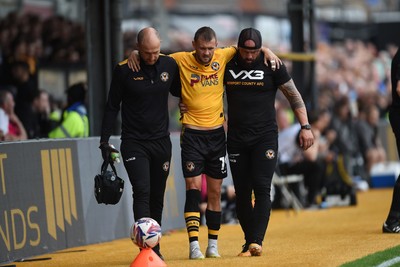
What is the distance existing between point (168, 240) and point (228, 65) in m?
3.70

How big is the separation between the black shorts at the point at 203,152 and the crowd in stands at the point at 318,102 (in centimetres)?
451

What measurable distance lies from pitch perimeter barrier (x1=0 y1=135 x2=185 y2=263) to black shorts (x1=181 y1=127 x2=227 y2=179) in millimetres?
2009

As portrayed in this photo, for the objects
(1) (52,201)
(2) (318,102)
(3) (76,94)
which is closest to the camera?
(1) (52,201)

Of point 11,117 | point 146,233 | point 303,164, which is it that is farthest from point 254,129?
point 303,164

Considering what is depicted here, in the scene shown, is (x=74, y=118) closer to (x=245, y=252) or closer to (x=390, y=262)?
(x=245, y=252)

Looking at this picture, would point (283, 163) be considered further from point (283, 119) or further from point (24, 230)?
point (24, 230)

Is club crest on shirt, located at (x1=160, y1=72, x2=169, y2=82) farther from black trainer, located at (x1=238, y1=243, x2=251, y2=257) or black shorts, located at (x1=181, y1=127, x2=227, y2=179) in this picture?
black trainer, located at (x1=238, y1=243, x2=251, y2=257)

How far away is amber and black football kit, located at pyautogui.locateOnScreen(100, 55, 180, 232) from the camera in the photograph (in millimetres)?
11875

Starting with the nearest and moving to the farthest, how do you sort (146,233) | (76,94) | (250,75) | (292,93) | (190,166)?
(146,233) < (190,166) < (250,75) < (292,93) < (76,94)

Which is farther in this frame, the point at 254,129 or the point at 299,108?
the point at 299,108

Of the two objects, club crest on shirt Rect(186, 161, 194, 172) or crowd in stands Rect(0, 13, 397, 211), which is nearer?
club crest on shirt Rect(186, 161, 194, 172)

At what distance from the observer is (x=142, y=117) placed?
39.2 feet

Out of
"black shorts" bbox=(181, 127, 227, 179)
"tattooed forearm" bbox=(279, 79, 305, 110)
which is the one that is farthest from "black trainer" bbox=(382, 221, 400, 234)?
"black shorts" bbox=(181, 127, 227, 179)

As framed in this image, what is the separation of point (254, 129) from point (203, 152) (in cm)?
58
